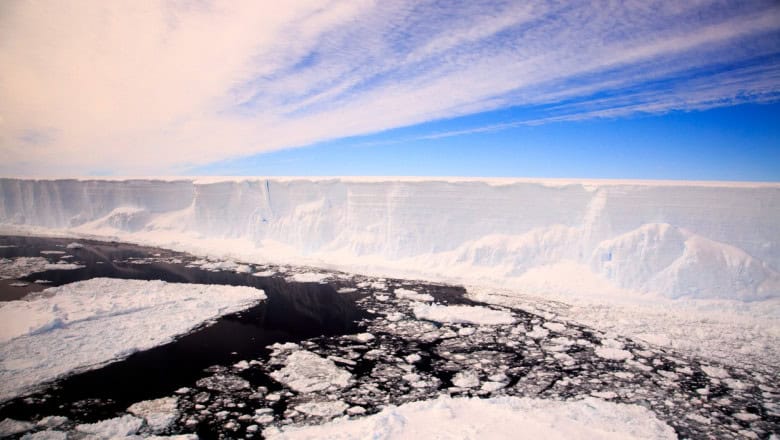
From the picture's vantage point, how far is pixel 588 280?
428 inches

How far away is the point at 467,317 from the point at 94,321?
770cm

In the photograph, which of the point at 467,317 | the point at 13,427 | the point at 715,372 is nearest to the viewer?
the point at 13,427

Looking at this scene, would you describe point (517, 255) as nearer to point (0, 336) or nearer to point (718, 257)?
point (718, 257)

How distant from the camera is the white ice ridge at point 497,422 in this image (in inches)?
173

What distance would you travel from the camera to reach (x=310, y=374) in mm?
5832

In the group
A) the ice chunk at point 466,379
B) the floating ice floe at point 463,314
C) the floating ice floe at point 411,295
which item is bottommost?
the ice chunk at point 466,379

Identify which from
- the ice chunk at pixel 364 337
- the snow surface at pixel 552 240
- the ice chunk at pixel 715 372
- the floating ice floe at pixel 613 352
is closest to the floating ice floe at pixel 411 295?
the snow surface at pixel 552 240

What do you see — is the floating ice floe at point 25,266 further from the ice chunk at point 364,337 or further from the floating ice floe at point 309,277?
the ice chunk at point 364,337

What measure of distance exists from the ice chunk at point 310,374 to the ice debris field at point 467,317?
4cm

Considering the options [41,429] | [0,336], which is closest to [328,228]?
[0,336]

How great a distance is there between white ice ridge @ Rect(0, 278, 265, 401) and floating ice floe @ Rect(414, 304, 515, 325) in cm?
426

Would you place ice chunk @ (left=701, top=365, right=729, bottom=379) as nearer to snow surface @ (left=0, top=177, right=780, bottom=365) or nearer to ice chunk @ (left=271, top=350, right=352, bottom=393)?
snow surface @ (left=0, top=177, right=780, bottom=365)

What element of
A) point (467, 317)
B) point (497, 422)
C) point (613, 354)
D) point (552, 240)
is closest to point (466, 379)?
point (497, 422)

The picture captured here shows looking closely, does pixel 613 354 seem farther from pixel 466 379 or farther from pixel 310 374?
pixel 310 374
